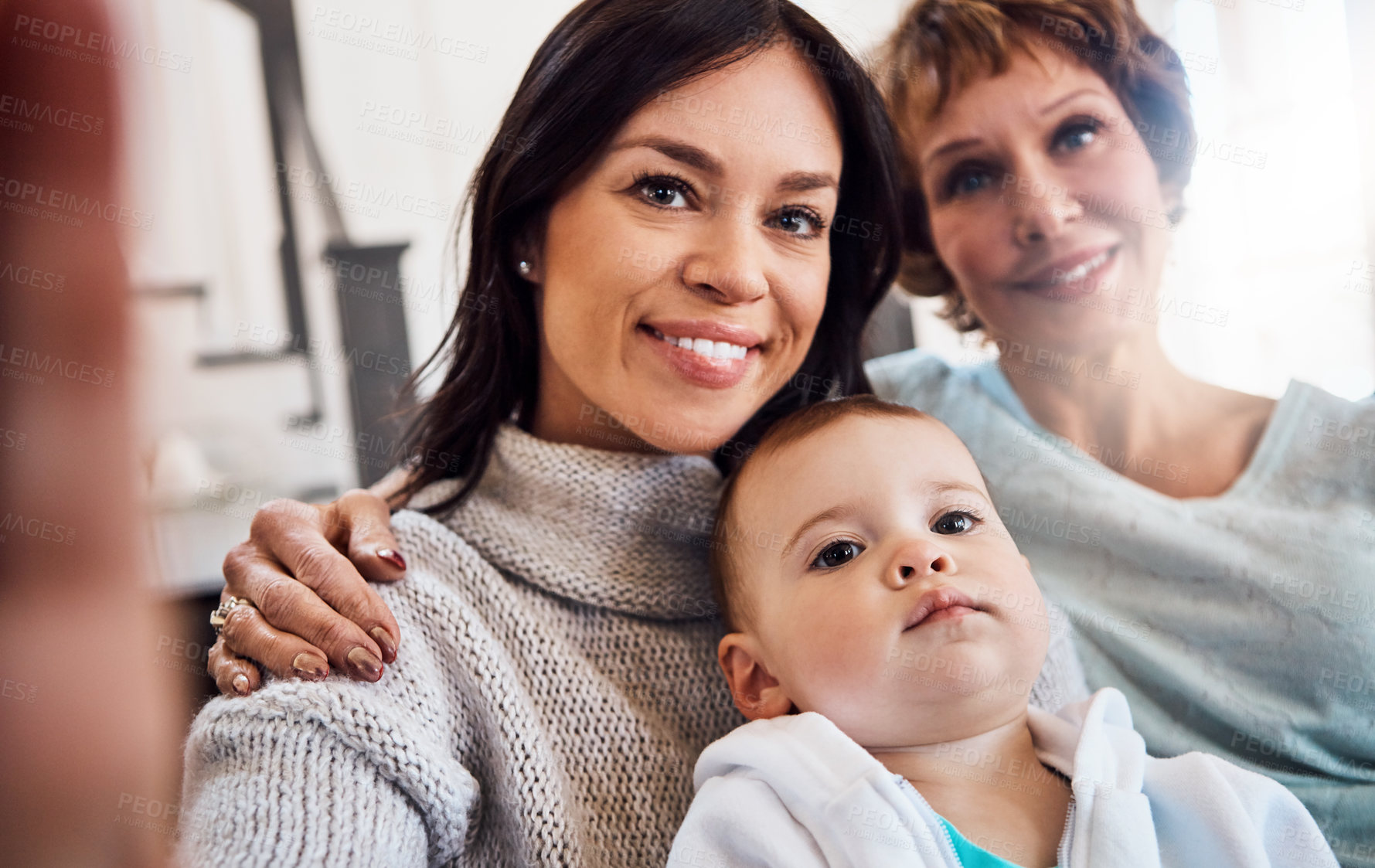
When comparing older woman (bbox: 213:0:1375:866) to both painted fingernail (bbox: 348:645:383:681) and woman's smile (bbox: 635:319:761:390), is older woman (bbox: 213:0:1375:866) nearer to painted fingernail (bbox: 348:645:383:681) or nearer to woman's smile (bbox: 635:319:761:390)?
painted fingernail (bbox: 348:645:383:681)

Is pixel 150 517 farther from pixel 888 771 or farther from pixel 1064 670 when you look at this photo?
pixel 1064 670

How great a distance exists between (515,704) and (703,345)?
46cm

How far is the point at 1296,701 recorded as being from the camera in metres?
1.16

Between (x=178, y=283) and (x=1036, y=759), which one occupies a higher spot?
(x=178, y=283)

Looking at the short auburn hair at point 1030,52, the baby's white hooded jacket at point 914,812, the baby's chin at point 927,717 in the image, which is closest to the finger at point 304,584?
the baby's white hooded jacket at point 914,812

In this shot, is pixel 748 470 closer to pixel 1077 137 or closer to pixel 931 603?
pixel 931 603

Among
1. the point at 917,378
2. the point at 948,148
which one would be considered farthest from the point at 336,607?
the point at 948,148

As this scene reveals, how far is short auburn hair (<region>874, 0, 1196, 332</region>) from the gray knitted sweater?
2.42ft

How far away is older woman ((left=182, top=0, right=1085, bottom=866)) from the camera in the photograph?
2.88 ft

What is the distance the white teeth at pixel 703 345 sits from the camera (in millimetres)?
1075

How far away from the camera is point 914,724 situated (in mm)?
847

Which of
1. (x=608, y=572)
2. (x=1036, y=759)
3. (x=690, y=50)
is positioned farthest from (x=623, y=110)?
(x=1036, y=759)

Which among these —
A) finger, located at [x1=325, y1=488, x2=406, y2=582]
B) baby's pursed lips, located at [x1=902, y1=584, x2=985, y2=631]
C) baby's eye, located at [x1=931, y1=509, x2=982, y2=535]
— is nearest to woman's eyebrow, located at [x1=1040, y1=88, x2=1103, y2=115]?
baby's eye, located at [x1=931, y1=509, x2=982, y2=535]

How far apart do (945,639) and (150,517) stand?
1.46m
